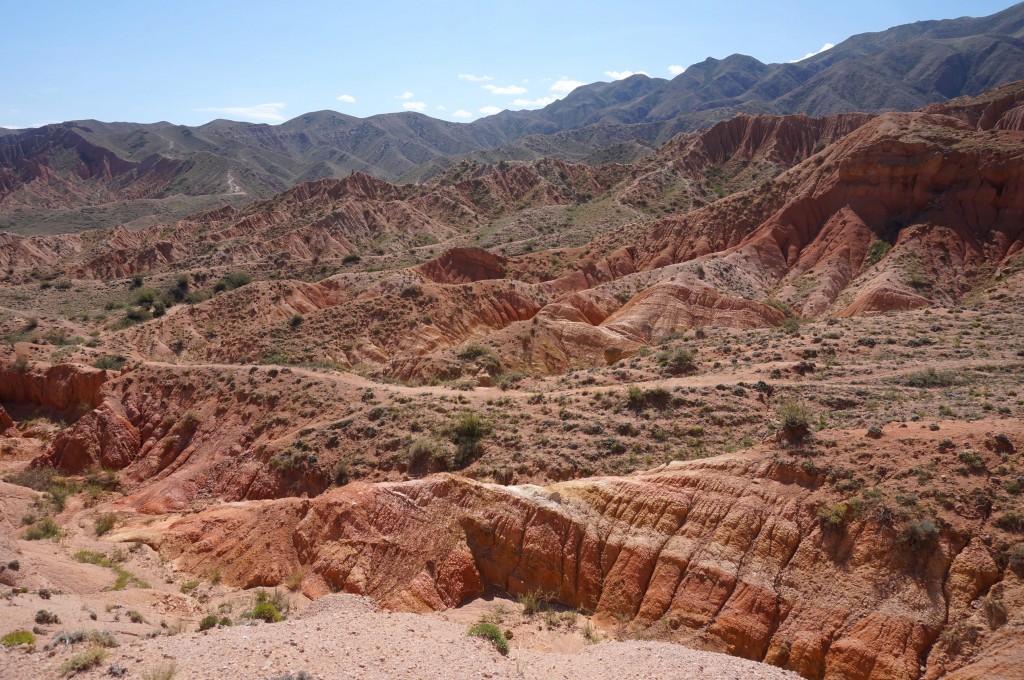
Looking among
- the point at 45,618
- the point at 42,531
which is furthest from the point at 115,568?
the point at 45,618

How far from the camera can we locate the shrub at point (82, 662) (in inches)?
452

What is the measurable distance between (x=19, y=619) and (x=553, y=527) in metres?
12.9

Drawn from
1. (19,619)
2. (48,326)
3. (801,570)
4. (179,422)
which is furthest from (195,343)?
(801,570)

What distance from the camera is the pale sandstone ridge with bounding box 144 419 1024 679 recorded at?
14438 mm

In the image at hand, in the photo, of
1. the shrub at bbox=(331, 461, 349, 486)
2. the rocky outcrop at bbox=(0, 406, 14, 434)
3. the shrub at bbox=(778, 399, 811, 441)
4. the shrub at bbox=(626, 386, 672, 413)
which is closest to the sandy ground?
the shrub at bbox=(778, 399, 811, 441)

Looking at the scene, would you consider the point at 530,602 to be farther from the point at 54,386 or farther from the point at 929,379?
the point at 54,386

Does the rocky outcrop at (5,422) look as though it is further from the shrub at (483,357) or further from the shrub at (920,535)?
the shrub at (920,535)

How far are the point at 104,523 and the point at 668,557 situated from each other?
22.2 m

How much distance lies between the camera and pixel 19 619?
13.6 m

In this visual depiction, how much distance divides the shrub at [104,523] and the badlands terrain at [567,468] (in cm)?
14

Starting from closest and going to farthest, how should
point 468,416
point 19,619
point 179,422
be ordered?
1. point 19,619
2. point 468,416
3. point 179,422

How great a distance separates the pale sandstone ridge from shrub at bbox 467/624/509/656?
301cm

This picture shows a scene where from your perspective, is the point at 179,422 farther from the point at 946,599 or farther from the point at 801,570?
the point at 946,599

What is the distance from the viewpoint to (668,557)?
17625mm
